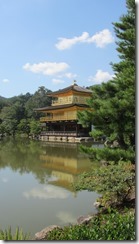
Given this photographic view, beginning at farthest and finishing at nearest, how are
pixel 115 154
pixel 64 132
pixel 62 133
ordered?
pixel 62 133 → pixel 64 132 → pixel 115 154

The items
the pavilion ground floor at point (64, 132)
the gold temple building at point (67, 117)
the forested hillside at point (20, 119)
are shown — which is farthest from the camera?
the forested hillside at point (20, 119)

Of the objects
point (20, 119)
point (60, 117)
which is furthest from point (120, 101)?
point (20, 119)

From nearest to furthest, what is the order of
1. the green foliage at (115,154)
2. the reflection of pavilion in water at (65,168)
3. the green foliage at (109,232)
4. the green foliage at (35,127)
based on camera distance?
the green foliage at (109,232) → the green foliage at (115,154) → the reflection of pavilion in water at (65,168) → the green foliage at (35,127)

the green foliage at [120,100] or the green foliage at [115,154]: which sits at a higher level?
the green foliage at [120,100]

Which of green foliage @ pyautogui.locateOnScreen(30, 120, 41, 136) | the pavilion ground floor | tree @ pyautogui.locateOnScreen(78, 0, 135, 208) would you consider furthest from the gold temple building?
tree @ pyautogui.locateOnScreen(78, 0, 135, 208)

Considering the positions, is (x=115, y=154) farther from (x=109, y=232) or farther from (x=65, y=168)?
(x=65, y=168)

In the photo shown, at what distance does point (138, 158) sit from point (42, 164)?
8.82 meters

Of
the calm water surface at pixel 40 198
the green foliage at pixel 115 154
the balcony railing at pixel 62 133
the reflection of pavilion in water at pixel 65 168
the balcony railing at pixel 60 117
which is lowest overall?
the calm water surface at pixel 40 198

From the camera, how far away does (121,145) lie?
5070 millimetres

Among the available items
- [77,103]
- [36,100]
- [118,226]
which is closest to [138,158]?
[118,226]

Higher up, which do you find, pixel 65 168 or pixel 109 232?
pixel 109 232

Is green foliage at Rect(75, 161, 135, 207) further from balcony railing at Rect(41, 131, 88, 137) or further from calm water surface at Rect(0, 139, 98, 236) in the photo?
balcony railing at Rect(41, 131, 88, 137)

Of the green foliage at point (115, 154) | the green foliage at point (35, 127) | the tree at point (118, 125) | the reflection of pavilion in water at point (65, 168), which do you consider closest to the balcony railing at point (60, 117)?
the green foliage at point (35, 127)

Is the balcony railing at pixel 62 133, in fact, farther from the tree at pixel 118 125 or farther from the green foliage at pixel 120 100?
the tree at pixel 118 125
